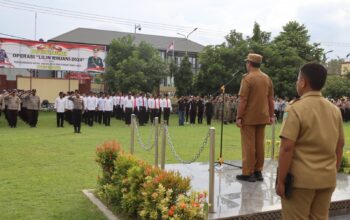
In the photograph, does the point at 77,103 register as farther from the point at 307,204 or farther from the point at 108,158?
the point at 307,204

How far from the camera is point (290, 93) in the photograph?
3130cm

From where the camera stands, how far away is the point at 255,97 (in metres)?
6.34

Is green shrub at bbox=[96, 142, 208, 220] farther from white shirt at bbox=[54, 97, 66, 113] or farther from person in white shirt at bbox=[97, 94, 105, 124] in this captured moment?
person in white shirt at bbox=[97, 94, 105, 124]

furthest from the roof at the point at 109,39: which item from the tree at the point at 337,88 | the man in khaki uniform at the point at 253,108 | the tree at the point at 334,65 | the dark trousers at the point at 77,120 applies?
the man in khaki uniform at the point at 253,108

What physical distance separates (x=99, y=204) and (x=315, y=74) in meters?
3.75

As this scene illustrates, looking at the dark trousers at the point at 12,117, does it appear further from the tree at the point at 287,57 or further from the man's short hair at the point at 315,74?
the tree at the point at 287,57

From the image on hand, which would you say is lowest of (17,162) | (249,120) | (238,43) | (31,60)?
(17,162)

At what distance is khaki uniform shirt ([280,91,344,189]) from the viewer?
339cm

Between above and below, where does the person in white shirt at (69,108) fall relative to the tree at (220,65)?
below

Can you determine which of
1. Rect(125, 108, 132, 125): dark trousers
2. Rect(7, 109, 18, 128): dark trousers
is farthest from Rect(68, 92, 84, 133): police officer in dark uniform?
Rect(125, 108, 132, 125): dark trousers

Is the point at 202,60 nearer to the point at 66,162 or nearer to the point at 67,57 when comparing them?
the point at 67,57

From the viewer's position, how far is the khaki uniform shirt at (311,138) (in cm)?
339

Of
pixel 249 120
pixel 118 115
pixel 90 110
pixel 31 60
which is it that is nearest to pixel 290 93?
pixel 118 115

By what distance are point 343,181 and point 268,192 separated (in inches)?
66.3
